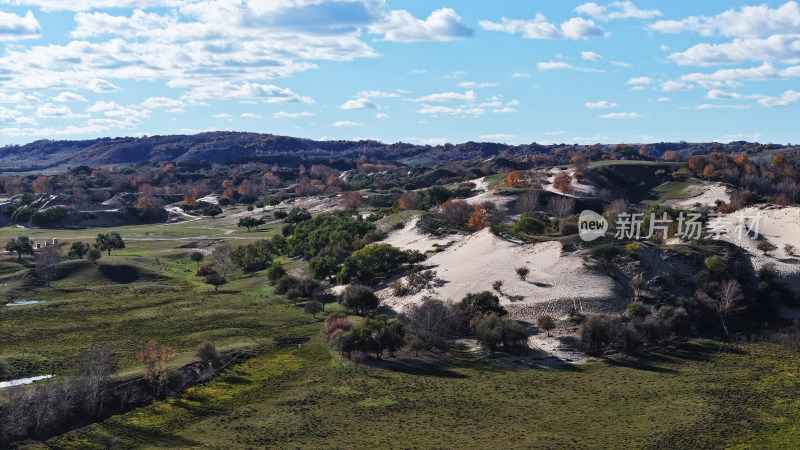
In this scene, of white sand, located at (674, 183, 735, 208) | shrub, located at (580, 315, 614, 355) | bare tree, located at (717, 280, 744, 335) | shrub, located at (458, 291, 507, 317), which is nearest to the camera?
shrub, located at (580, 315, 614, 355)

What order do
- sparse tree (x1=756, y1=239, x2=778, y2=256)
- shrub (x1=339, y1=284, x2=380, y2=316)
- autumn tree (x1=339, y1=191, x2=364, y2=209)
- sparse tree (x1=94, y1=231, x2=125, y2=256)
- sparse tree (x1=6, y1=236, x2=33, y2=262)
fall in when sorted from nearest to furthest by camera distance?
1. shrub (x1=339, y1=284, x2=380, y2=316)
2. sparse tree (x1=756, y1=239, x2=778, y2=256)
3. sparse tree (x1=6, y1=236, x2=33, y2=262)
4. sparse tree (x1=94, y1=231, x2=125, y2=256)
5. autumn tree (x1=339, y1=191, x2=364, y2=209)

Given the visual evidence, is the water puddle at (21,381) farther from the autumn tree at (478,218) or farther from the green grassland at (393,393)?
the autumn tree at (478,218)

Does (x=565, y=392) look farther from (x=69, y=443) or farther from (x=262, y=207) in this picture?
(x=262, y=207)

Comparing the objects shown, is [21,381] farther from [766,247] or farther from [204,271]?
[766,247]

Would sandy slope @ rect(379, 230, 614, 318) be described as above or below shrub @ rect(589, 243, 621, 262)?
below

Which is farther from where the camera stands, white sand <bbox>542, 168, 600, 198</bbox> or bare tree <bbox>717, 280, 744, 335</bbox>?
white sand <bbox>542, 168, 600, 198</bbox>

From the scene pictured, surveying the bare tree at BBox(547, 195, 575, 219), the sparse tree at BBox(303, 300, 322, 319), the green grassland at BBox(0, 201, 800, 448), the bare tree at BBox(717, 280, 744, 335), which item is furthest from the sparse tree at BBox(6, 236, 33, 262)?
the bare tree at BBox(717, 280, 744, 335)

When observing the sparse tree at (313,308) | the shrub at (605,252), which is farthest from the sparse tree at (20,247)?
the shrub at (605,252)

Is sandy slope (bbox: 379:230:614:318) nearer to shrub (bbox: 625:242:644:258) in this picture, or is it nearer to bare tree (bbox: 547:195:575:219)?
shrub (bbox: 625:242:644:258)
